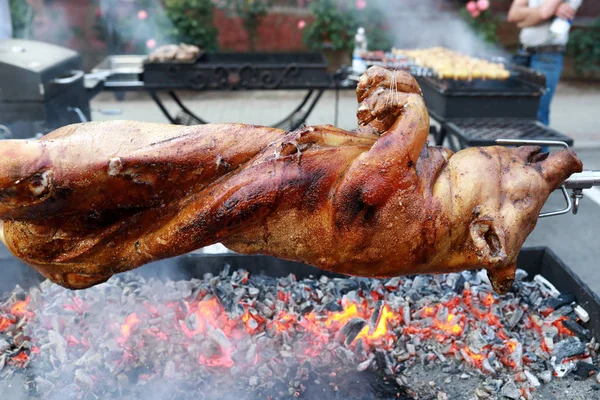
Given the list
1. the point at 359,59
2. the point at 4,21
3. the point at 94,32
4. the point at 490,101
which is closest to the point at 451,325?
the point at 490,101

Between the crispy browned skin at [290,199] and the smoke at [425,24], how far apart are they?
9.08m

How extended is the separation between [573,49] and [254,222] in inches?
447

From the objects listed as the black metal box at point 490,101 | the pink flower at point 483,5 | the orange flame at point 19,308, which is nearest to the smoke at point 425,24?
the pink flower at point 483,5

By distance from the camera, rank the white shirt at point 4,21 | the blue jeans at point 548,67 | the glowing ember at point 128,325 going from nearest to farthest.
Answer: the glowing ember at point 128,325
the white shirt at point 4,21
the blue jeans at point 548,67

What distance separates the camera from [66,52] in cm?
536

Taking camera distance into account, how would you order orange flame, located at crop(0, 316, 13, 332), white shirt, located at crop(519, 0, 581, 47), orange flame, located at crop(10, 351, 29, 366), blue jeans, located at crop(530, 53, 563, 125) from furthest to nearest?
blue jeans, located at crop(530, 53, 563, 125), white shirt, located at crop(519, 0, 581, 47), orange flame, located at crop(0, 316, 13, 332), orange flame, located at crop(10, 351, 29, 366)

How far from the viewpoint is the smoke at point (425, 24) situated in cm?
1060

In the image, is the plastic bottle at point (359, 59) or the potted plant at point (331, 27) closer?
the plastic bottle at point (359, 59)

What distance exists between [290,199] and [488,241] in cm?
72

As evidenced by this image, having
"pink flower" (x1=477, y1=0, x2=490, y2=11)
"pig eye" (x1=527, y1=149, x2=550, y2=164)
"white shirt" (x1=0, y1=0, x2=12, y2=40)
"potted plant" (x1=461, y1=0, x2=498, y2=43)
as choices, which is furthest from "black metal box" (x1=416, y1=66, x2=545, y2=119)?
"pink flower" (x1=477, y1=0, x2=490, y2=11)

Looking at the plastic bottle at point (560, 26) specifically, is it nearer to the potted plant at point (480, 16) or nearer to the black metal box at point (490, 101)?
the black metal box at point (490, 101)

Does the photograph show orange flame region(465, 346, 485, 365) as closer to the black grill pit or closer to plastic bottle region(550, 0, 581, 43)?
the black grill pit

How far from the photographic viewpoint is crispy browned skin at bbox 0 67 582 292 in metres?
1.80

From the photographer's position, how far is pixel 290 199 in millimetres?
1857
